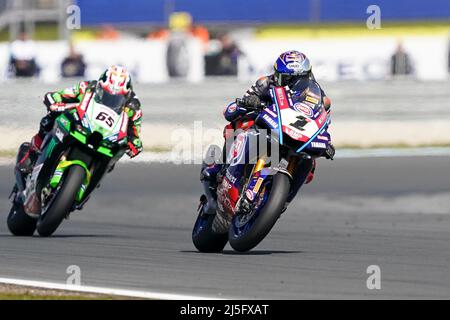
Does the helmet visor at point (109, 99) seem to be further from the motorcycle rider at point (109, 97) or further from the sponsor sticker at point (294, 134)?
the sponsor sticker at point (294, 134)

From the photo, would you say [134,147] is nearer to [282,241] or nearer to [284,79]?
[282,241]

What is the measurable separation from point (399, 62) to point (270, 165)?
12999 mm

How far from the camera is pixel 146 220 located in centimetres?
1386

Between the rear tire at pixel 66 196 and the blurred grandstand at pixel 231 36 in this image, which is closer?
the rear tire at pixel 66 196

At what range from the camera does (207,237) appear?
9.73 m

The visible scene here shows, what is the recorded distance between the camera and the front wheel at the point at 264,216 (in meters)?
8.67

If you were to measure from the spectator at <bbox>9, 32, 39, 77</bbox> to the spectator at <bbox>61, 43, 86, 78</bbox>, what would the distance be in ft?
2.73

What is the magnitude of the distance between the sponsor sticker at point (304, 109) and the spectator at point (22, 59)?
1347 centimetres

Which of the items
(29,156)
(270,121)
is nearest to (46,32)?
(29,156)

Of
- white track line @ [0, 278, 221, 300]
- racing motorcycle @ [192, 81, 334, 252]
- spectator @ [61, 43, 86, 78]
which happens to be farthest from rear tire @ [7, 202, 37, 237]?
spectator @ [61, 43, 86, 78]

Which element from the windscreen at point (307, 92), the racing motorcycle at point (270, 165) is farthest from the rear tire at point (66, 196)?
the windscreen at point (307, 92)

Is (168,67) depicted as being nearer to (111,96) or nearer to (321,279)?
(111,96)

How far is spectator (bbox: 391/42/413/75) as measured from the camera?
849 inches

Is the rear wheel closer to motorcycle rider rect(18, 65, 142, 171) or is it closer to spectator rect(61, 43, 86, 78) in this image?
motorcycle rider rect(18, 65, 142, 171)
